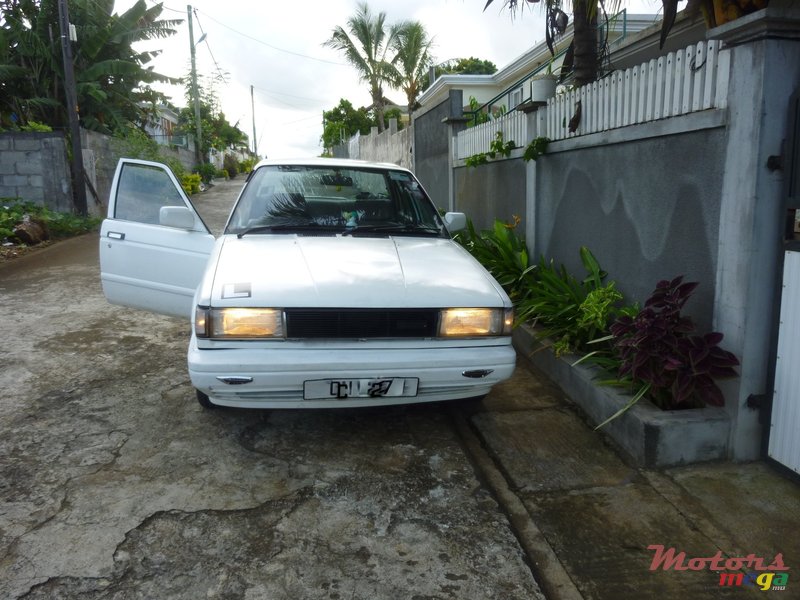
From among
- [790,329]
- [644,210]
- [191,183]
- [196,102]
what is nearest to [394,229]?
[644,210]

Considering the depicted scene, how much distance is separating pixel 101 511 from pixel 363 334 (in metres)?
1.42

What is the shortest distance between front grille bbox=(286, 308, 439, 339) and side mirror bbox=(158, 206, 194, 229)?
164 centimetres

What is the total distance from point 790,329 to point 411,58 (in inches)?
1085

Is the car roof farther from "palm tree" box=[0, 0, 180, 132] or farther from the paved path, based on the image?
"palm tree" box=[0, 0, 180, 132]

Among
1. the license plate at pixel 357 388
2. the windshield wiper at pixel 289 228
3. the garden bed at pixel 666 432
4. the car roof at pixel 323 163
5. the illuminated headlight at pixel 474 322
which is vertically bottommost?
the garden bed at pixel 666 432

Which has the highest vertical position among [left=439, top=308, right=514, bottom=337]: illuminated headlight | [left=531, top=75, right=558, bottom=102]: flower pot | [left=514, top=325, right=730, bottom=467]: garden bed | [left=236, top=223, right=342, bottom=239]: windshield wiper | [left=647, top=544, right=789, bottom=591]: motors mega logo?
[left=531, top=75, right=558, bottom=102]: flower pot

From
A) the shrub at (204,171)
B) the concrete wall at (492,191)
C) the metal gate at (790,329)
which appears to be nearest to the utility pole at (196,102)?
the shrub at (204,171)

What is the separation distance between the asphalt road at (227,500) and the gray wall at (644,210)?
5.31 ft

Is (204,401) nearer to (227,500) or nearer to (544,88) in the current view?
(227,500)

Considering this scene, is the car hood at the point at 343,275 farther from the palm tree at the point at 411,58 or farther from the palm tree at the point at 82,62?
the palm tree at the point at 411,58

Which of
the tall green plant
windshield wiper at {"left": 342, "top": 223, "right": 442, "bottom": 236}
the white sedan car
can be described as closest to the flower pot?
the tall green plant

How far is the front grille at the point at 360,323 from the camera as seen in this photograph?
309 centimetres

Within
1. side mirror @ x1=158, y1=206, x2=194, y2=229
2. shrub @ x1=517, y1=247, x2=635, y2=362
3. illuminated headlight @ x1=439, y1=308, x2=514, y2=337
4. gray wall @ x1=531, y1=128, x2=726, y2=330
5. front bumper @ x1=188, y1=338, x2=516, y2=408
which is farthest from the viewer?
side mirror @ x1=158, y1=206, x2=194, y2=229

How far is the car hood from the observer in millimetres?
3111
